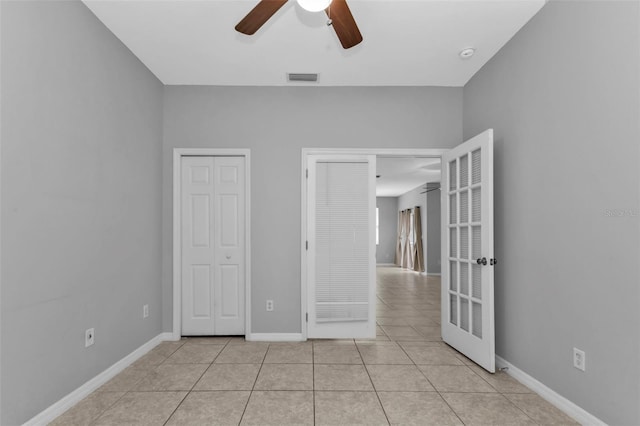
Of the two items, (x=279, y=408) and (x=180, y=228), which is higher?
(x=180, y=228)

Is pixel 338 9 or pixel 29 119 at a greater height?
pixel 338 9

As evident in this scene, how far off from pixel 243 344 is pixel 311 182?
1779 millimetres

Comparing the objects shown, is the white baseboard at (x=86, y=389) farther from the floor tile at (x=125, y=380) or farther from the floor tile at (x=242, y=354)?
the floor tile at (x=242, y=354)

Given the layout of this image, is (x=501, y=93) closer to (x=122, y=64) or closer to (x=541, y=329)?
(x=541, y=329)

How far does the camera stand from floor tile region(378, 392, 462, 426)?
2.01 metres

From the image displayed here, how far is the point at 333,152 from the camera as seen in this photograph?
11.7 feet

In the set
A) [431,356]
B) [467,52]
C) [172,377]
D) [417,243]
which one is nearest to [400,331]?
[431,356]

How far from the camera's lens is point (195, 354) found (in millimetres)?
3086

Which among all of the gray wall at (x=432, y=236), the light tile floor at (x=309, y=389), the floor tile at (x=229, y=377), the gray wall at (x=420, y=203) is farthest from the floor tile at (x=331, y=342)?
the gray wall at (x=420, y=203)

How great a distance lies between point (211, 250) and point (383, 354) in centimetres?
201

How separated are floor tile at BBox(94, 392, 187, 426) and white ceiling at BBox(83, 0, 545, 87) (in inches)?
105

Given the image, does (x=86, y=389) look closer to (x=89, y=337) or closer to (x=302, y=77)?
(x=89, y=337)

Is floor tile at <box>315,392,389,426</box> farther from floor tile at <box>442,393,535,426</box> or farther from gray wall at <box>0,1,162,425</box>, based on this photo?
gray wall at <box>0,1,162,425</box>

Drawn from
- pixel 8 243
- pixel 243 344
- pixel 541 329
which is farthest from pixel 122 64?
pixel 541 329
